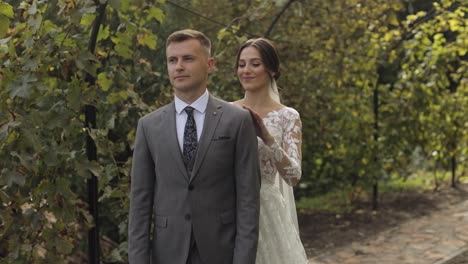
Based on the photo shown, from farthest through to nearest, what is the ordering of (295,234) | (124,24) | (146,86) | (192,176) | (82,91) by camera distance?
1. (146,86)
2. (124,24)
3. (82,91)
4. (295,234)
5. (192,176)

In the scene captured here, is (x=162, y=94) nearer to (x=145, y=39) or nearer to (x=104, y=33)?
(x=145, y=39)

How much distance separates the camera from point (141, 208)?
2912 millimetres

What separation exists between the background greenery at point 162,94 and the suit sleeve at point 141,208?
0.91 meters

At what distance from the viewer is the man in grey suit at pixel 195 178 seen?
285cm

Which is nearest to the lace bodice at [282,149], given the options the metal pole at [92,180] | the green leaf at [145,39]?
the metal pole at [92,180]

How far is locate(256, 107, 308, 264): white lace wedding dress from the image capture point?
3367 millimetres

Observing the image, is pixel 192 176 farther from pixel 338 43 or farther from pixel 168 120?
pixel 338 43

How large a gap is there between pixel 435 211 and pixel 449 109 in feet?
5.30

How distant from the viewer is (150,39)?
194 inches

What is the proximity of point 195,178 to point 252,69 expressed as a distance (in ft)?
3.00

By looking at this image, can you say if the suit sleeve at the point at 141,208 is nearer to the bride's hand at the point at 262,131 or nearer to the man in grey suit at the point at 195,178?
the man in grey suit at the point at 195,178

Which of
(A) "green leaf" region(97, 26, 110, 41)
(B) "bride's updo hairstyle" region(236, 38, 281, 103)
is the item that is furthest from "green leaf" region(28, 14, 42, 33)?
(B) "bride's updo hairstyle" region(236, 38, 281, 103)

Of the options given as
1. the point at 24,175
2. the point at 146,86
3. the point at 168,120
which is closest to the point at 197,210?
the point at 168,120

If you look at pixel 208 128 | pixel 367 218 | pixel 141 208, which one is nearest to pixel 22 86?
pixel 141 208
